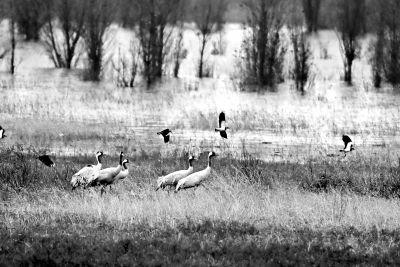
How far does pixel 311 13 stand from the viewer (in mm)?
48312

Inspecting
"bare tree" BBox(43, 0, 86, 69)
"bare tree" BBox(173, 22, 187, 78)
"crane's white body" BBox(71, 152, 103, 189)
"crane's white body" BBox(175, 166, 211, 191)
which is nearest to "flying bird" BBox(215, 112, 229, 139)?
"crane's white body" BBox(175, 166, 211, 191)

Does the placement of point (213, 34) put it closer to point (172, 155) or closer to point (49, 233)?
point (172, 155)

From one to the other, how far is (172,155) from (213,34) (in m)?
31.8

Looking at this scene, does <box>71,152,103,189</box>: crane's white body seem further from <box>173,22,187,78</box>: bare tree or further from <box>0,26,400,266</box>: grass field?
<box>173,22,187,78</box>: bare tree

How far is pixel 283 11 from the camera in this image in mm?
39219

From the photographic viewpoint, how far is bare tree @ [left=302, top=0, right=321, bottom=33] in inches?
1896

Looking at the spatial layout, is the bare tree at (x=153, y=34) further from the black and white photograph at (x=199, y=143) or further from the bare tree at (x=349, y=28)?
the bare tree at (x=349, y=28)

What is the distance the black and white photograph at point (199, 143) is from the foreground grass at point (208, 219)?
0.04 metres

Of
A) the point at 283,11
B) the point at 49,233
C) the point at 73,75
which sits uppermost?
the point at 283,11

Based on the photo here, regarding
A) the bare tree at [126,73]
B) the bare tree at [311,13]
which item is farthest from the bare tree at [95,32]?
the bare tree at [311,13]

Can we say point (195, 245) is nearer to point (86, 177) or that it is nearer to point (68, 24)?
point (86, 177)

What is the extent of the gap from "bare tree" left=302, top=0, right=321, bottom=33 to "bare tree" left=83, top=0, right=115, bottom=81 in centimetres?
1426

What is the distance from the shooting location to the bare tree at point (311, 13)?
48.2 m

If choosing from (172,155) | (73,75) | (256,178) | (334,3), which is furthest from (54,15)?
(256,178)
